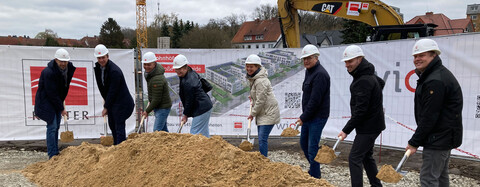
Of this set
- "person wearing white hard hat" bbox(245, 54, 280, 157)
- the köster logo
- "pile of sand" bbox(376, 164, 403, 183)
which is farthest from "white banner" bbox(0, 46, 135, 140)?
"pile of sand" bbox(376, 164, 403, 183)

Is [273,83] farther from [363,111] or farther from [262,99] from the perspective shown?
[363,111]

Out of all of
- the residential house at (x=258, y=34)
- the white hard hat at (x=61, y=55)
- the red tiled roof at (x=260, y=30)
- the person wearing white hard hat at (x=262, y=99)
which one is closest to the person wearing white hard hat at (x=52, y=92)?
the white hard hat at (x=61, y=55)

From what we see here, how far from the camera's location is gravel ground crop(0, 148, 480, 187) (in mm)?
4656

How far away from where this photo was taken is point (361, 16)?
9.69 metres

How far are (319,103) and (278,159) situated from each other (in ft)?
6.95

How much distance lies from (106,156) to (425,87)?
12.3 ft

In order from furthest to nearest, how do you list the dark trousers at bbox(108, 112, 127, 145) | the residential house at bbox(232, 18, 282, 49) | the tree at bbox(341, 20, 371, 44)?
the residential house at bbox(232, 18, 282, 49) < the tree at bbox(341, 20, 371, 44) < the dark trousers at bbox(108, 112, 127, 145)

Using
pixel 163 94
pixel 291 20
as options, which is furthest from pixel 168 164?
pixel 291 20

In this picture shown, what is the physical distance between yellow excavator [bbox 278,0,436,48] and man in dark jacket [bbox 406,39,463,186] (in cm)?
601

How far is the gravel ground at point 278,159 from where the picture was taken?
15.3ft

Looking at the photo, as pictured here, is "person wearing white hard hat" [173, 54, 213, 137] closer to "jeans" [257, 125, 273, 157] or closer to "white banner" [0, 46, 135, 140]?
"jeans" [257, 125, 273, 157]

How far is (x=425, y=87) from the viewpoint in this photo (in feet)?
10.5

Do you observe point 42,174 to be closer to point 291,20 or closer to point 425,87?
point 425,87

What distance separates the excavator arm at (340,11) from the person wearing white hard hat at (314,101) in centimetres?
575
